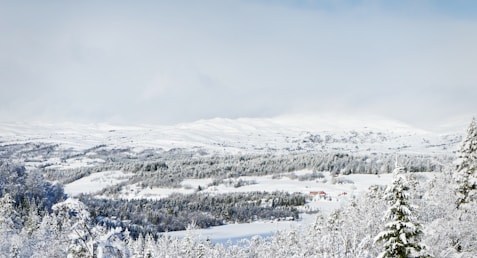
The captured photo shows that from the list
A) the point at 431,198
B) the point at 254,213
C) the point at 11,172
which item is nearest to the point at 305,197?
the point at 254,213

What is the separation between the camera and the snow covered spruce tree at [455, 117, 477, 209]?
20.6 m

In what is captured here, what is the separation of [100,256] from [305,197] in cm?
14885

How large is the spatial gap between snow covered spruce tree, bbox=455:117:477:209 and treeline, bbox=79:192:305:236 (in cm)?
8636

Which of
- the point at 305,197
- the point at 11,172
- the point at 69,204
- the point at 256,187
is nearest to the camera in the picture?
the point at 69,204

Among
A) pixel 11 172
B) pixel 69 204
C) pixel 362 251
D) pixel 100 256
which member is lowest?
pixel 11 172

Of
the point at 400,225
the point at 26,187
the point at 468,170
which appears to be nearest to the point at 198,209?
the point at 26,187

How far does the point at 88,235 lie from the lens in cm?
954

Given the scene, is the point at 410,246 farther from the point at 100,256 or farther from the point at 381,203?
the point at 100,256

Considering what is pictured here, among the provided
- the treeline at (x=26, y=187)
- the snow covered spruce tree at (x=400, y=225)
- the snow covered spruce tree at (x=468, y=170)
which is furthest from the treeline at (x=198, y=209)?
the snow covered spruce tree at (x=400, y=225)

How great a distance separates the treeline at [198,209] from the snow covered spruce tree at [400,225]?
90821 millimetres

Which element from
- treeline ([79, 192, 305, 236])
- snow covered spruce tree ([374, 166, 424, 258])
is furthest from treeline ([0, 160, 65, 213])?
snow covered spruce tree ([374, 166, 424, 258])

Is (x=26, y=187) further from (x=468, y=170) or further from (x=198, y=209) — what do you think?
(x=468, y=170)

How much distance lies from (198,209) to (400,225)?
130893 millimetres

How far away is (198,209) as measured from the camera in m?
141
